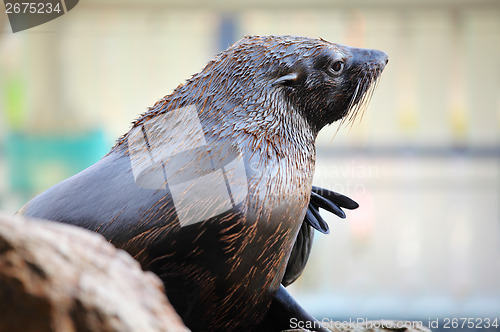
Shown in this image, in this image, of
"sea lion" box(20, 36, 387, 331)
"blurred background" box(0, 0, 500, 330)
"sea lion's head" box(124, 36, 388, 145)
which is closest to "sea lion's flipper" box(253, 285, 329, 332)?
"sea lion" box(20, 36, 387, 331)

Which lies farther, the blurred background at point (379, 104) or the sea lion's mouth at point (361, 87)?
the blurred background at point (379, 104)

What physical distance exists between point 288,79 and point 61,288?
0.53 metres

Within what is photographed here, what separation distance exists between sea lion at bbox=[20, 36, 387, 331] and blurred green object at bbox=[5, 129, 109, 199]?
2577 millimetres

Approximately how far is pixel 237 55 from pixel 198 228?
28 centimetres

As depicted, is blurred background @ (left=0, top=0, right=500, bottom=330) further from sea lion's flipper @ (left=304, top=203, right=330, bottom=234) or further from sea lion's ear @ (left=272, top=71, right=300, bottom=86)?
sea lion's ear @ (left=272, top=71, right=300, bottom=86)

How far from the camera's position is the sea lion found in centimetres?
78

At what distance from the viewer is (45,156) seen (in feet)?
11.6

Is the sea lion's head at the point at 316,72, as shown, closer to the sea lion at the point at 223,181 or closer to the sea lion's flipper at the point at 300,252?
the sea lion at the point at 223,181

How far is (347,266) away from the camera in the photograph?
3.69m

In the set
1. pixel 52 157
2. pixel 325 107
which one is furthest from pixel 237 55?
pixel 52 157

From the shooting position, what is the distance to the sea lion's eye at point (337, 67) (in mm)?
959

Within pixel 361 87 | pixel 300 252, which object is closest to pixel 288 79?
pixel 361 87

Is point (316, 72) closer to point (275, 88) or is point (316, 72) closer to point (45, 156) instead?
point (275, 88)

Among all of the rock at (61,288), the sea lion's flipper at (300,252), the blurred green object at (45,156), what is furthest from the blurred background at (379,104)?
the rock at (61,288)
